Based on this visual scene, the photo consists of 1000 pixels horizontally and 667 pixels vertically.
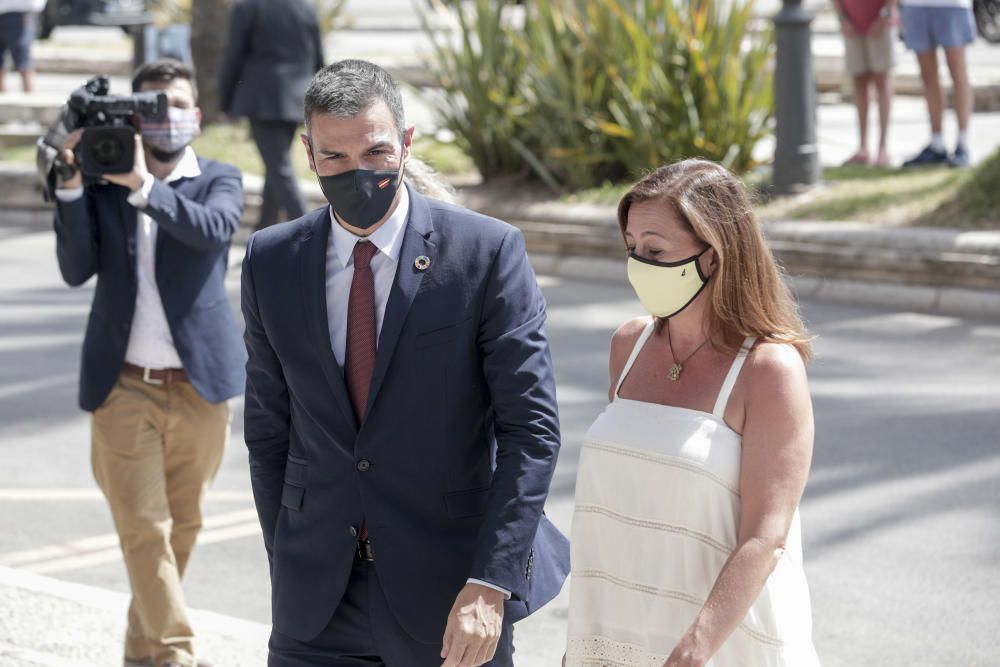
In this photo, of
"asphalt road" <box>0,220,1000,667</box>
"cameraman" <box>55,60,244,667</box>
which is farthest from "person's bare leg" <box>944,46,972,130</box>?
"cameraman" <box>55,60,244,667</box>

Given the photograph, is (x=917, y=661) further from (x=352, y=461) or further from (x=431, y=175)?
(x=352, y=461)

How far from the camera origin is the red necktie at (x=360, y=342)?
335 cm

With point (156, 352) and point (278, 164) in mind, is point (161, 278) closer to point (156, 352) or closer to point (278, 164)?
point (156, 352)

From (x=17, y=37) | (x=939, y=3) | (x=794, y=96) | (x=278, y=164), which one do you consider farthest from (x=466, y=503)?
(x=17, y=37)

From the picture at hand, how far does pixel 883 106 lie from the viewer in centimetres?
1247

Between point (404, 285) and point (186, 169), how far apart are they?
2268mm

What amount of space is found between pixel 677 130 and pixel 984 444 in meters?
5.41

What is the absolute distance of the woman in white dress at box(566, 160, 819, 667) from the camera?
10.1 feet

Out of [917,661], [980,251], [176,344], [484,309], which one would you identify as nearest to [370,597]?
[484,309]

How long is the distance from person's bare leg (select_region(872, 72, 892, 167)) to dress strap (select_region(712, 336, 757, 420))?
965 centimetres

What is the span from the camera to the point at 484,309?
335cm

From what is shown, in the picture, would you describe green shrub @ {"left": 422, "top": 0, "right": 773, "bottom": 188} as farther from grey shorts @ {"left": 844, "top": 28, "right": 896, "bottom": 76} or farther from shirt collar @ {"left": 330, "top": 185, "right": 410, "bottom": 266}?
shirt collar @ {"left": 330, "top": 185, "right": 410, "bottom": 266}

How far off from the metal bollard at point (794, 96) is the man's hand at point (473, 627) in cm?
867

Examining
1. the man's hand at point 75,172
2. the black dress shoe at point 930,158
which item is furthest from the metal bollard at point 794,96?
the man's hand at point 75,172
